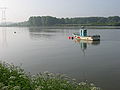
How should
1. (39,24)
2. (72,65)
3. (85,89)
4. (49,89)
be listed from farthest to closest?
(39,24)
(72,65)
(85,89)
(49,89)

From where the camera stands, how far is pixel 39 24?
15588cm

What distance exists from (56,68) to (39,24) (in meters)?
144

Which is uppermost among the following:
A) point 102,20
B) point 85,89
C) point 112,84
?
point 102,20

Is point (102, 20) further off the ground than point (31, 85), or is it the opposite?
point (102, 20)

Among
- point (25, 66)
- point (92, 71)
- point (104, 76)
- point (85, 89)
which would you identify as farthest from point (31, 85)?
point (25, 66)

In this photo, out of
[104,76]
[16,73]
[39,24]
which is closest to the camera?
[16,73]

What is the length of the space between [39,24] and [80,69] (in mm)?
144267

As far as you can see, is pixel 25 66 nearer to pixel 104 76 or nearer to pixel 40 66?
pixel 40 66

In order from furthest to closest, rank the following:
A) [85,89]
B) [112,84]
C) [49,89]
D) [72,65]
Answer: [72,65] < [112,84] < [85,89] < [49,89]

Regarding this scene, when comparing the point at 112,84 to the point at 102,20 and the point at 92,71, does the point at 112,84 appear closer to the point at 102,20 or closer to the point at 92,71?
the point at 92,71

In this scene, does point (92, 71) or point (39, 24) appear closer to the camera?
point (92, 71)

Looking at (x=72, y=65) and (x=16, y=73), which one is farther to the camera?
(x=72, y=65)

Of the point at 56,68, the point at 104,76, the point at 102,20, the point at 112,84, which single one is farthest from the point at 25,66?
the point at 102,20

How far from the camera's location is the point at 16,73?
22.3ft
